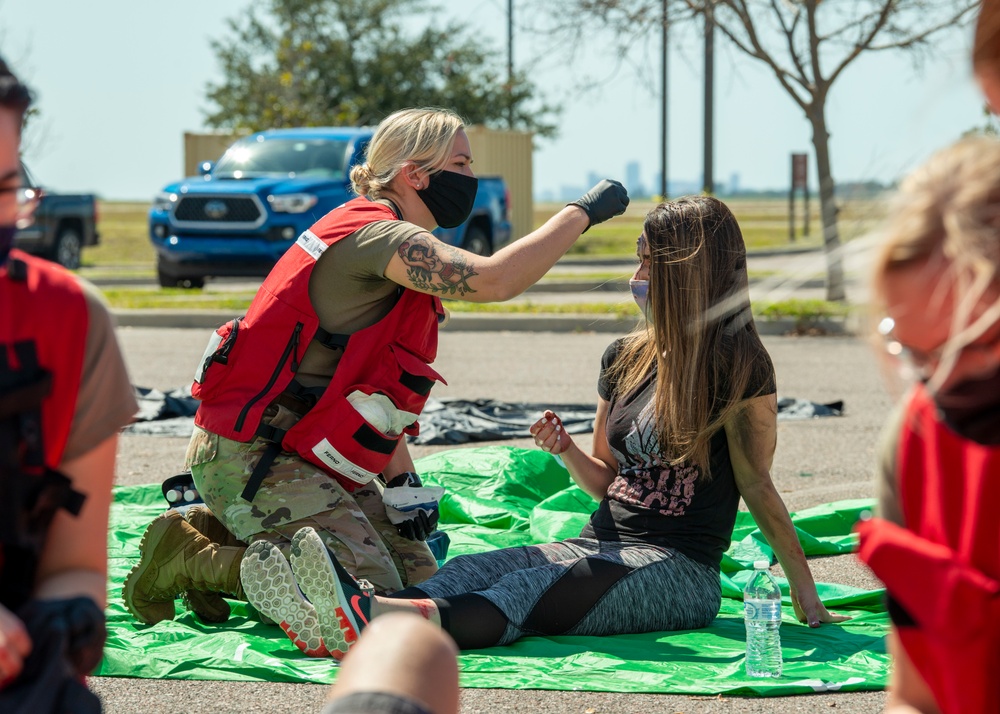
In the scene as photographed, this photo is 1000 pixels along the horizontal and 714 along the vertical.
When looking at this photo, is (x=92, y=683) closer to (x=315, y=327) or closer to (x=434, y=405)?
(x=315, y=327)

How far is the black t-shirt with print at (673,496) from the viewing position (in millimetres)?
4062

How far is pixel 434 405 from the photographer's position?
843cm

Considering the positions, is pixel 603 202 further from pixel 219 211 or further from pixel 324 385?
pixel 219 211

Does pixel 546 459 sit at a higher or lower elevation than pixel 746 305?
lower

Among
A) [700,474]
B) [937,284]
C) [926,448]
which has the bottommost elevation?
[700,474]

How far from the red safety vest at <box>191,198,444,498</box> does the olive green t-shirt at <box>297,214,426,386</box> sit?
31 millimetres

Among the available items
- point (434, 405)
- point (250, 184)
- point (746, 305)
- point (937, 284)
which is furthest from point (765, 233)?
point (937, 284)

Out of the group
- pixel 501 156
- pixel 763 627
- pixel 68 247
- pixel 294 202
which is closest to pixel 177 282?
pixel 294 202

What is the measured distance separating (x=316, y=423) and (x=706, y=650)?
1458mm

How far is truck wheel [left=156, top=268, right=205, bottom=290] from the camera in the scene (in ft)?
56.8

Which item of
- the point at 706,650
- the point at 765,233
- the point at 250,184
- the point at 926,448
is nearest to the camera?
the point at 926,448

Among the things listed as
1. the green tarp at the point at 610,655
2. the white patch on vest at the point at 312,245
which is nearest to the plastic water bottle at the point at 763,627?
the green tarp at the point at 610,655

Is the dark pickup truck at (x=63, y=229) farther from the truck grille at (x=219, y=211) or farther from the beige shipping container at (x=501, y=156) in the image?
the truck grille at (x=219, y=211)

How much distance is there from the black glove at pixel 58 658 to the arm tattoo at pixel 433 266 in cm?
240
